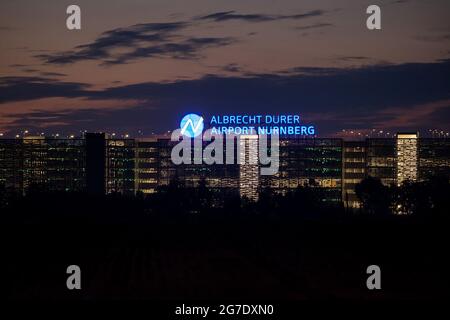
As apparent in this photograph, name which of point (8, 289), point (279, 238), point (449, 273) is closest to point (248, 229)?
point (279, 238)

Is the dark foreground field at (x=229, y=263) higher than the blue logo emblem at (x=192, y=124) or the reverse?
the reverse

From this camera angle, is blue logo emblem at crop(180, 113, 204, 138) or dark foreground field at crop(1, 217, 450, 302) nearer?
dark foreground field at crop(1, 217, 450, 302)

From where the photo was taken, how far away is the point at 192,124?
190875 millimetres

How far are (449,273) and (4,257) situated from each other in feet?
119

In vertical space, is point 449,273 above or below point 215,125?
below

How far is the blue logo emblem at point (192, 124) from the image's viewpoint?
183 metres

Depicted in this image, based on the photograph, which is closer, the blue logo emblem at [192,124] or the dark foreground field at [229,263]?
the dark foreground field at [229,263]

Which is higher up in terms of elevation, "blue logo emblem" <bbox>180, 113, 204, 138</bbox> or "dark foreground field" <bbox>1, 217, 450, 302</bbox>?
"blue logo emblem" <bbox>180, 113, 204, 138</bbox>

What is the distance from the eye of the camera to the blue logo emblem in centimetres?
18309

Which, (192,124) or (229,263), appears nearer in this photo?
(229,263)

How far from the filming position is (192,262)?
74.7 metres

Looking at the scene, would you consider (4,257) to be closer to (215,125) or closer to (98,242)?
(98,242)
